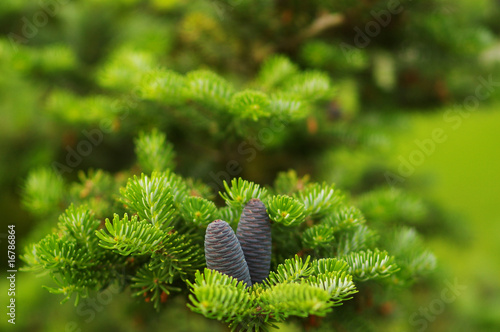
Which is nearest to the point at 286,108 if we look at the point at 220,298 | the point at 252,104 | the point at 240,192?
the point at 252,104

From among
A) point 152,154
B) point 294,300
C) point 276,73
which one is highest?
point 276,73

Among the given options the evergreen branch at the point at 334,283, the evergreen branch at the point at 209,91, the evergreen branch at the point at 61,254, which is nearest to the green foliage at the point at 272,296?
the evergreen branch at the point at 334,283

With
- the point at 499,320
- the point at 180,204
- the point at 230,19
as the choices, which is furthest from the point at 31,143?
the point at 499,320

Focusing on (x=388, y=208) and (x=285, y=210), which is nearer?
(x=285, y=210)

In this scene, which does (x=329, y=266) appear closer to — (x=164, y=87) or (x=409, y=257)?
(x=409, y=257)

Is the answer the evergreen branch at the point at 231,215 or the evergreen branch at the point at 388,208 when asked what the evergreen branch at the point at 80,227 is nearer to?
the evergreen branch at the point at 231,215

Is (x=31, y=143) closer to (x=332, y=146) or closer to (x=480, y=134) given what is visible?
(x=332, y=146)
